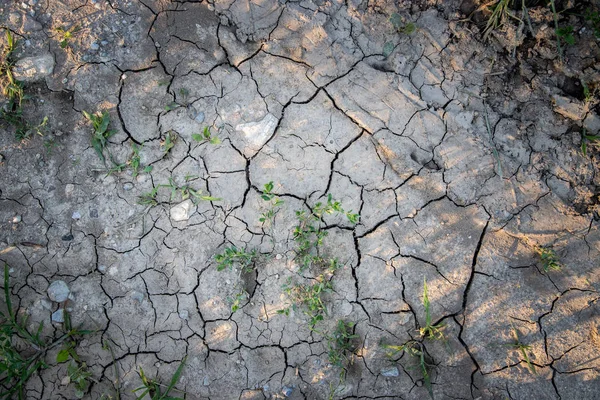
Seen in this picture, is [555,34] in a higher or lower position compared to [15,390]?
higher

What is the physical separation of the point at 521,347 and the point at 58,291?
2923 mm

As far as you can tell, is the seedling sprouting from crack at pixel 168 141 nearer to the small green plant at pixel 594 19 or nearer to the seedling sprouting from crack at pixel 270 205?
the seedling sprouting from crack at pixel 270 205

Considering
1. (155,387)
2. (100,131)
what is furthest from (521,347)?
(100,131)

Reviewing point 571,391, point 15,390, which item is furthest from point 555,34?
point 15,390

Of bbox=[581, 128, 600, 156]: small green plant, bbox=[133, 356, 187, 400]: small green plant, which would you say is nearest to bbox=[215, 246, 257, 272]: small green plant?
bbox=[133, 356, 187, 400]: small green plant

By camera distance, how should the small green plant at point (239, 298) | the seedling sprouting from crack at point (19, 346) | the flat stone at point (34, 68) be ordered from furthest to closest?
1. the flat stone at point (34, 68)
2. the small green plant at point (239, 298)
3. the seedling sprouting from crack at point (19, 346)

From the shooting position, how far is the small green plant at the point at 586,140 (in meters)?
2.82

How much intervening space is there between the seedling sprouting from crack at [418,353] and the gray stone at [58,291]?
203 cm

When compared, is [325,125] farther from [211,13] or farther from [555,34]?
[555,34]

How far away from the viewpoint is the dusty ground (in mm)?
2762

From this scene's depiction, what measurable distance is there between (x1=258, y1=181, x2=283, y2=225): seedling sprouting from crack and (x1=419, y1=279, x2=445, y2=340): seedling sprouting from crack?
1.05 metres

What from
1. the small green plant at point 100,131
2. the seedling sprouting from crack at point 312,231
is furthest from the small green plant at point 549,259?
the small green plant at point 100,131

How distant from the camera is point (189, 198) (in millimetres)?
2834

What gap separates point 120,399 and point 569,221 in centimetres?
306
